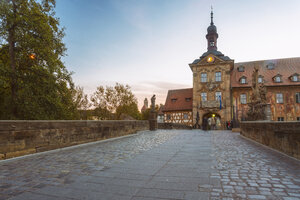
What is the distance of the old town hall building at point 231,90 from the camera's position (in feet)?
90.2

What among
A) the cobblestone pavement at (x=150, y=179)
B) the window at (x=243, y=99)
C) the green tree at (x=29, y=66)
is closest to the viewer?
the cobblestone pavement at (x=150, y=179)

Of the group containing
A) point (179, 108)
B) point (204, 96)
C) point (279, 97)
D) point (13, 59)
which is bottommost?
point (179, 108)

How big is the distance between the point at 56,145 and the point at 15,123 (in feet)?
5.35

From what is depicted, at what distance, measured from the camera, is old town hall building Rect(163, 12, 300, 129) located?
90.2 ft

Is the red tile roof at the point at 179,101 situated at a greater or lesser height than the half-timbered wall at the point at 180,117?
greater

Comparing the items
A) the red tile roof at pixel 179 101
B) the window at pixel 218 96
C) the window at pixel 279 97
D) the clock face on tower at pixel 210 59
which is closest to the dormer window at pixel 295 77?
the window at pixel 279 97

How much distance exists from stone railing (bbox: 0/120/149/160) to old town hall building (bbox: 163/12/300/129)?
21.0 metres

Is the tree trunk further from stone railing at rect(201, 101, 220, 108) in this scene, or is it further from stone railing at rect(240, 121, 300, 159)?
stone railing at rect(201, 101, 220, 108)

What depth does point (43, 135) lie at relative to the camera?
5.97 meters

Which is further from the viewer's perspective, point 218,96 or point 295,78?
point 218,96

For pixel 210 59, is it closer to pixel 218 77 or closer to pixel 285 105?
pixel 218 77

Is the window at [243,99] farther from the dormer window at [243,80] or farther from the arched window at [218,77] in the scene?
the arched window at [218,77]

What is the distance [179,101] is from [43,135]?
2936 cm

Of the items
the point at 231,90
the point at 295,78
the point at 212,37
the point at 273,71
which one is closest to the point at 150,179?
the point at 231,90
